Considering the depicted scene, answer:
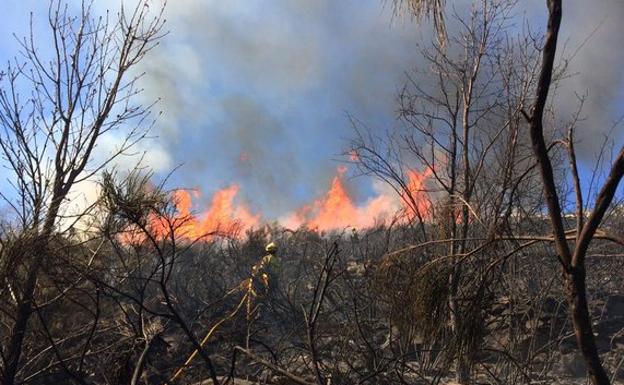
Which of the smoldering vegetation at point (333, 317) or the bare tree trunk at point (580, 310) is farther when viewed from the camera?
the smoldering vegetation at point (333, 317)

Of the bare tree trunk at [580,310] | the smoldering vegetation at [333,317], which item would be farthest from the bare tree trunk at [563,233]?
the smoldering vegetation at [333,317]

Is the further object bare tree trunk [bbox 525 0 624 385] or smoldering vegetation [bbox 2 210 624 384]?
smoldering vegetation [bbox 2 210 624 384]

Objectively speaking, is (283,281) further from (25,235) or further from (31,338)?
(25,235)

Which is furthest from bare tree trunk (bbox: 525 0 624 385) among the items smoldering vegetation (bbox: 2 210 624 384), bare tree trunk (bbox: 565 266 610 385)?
smoldering vegetation (bbox: 2 210 624 384)

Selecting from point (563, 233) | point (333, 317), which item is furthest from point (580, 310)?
point (333, 317)

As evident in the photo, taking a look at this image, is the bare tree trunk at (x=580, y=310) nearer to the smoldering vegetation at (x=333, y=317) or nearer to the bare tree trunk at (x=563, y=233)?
the bare tree trunk at (x=563, y=233)

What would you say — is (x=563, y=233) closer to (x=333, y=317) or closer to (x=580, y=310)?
(x=580, y=310)

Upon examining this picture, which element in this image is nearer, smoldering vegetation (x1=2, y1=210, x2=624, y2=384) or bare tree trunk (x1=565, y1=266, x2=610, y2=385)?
bare tree trunk (x1=565, y1=266, x2=610, y2=385)

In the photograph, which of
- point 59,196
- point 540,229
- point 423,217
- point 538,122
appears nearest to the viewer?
point 538,122

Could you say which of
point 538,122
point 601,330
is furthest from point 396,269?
point 601,330

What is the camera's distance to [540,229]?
25.4 ft

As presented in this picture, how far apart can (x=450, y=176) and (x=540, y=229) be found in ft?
6.42

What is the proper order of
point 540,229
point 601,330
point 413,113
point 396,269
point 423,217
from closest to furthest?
point 396,269, point 540,229, point 423,217, point 413,113, point 601,330

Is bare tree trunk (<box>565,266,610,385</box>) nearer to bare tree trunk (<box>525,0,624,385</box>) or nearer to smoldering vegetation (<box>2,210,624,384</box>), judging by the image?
bare tree trunk (<box>525,0,624,385</box>)
